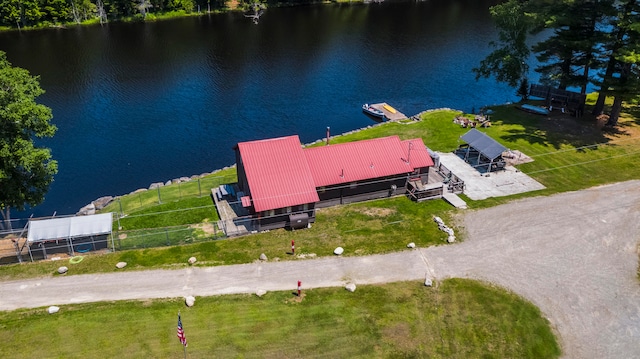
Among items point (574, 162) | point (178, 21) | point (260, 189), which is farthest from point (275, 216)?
point (178, 21)

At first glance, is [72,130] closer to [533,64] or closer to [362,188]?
[362,188]

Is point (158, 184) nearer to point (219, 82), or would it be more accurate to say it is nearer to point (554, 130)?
point (219, 82)

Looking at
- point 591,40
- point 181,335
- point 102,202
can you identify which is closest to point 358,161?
point 181,335

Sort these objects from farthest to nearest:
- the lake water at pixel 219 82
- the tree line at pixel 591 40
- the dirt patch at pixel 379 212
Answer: the lake water at pixel 219 82, the tree line at pixel 591 40, the dirt patch at pixel 379 212

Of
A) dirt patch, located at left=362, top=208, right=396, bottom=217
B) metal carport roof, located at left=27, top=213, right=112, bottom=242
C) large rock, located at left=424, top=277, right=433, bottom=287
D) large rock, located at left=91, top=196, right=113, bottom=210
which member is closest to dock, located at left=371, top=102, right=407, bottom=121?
dirt patch, located at left=362, top=208, right=396, bottom=217

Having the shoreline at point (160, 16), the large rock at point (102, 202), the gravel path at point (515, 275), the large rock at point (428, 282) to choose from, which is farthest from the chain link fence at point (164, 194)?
the shoreline at point (160, 16)

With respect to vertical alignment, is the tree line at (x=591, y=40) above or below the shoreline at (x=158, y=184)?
above

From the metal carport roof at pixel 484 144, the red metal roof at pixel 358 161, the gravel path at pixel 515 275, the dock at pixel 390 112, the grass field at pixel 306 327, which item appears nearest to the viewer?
the grass field at pixel 306 327

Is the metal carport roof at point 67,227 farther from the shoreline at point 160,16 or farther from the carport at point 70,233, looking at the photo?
the shoreline at point 160,16
